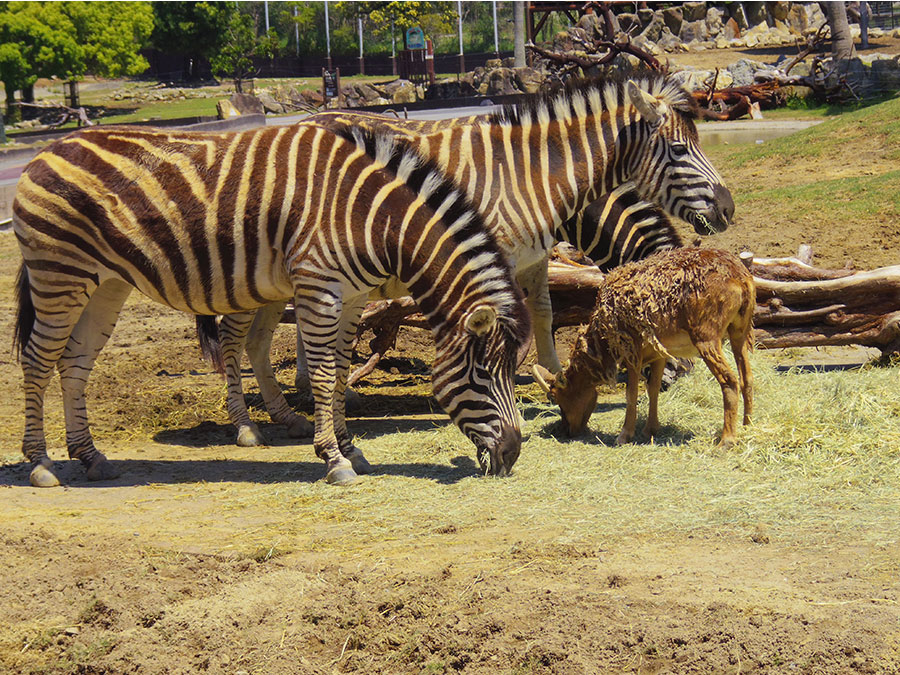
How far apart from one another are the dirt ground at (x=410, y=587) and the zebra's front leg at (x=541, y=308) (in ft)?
8.03

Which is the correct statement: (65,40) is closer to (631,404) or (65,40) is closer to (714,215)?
(714,215)

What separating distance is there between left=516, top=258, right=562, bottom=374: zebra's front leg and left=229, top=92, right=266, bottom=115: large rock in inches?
1182

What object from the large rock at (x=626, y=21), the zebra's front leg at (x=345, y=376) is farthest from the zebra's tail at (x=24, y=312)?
the large rock at (x=626, y=21)

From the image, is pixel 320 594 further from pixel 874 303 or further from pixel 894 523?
pixel 874 303

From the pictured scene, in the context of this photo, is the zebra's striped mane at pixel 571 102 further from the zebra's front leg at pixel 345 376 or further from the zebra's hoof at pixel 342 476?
the zebra's hoof at pixel 342 476

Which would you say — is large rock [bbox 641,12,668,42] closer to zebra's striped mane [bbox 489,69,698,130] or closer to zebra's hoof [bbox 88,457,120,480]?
zebra's striped mane [bbox 489,69,698,130]

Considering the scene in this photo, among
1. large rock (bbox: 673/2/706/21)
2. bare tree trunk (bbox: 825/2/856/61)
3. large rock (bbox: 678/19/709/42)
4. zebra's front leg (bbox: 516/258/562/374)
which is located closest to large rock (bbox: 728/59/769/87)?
bare tree trunk (bbox: 825/2/856/61)

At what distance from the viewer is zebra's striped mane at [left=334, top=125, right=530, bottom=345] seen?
6609 millimetres

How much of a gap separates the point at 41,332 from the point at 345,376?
2.31 meters

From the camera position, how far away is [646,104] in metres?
8.23

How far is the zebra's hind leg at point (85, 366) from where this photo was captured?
753cm

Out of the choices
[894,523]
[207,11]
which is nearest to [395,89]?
[207,11]

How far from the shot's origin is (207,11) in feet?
217

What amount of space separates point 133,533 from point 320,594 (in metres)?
1.55
